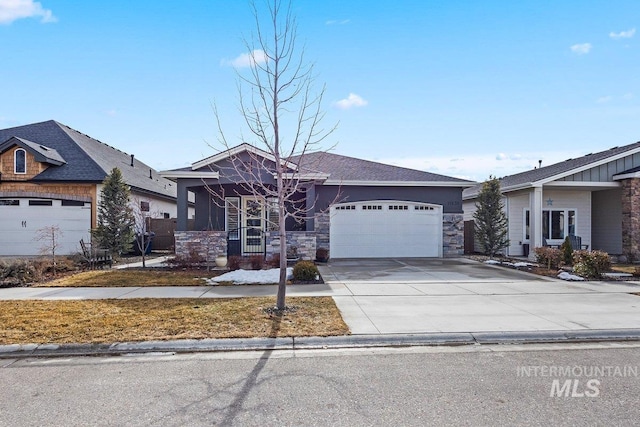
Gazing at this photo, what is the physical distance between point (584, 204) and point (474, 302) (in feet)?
50.1

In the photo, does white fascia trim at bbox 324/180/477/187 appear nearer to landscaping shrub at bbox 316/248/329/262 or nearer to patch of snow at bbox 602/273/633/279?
landscaping shrub at bbox 316/248/329/262

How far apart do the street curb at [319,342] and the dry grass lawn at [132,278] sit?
4927mm

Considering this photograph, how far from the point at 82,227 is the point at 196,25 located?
11775mm

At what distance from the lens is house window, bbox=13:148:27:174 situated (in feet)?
60.4

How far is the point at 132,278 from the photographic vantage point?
455 inches

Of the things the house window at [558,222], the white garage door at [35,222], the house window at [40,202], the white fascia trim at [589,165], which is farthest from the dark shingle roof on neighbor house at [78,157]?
the house window at [558,222]

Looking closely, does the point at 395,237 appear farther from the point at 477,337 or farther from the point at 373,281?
the point at 477,337

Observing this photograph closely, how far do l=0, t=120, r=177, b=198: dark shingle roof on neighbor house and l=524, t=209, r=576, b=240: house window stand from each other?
65.7 ft

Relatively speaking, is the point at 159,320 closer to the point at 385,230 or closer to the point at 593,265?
the point at 593,265

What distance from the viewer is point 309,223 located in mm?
16266

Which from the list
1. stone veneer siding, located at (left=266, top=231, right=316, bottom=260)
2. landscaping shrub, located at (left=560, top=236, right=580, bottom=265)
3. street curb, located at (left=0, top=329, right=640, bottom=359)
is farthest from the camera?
stone veneer siding, located at (left=266, top=231, right=316, bottom=260)

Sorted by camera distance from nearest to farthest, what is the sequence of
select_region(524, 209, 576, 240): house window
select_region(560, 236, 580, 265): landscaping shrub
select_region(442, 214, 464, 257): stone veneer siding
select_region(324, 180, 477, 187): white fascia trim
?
1. select_region(560, 236, 580, 265): landscaping shrub
2. select_region(324, 180, 477, 187): white fascia trim
3. select_region(442, 214, 464, 257): stone veneer siding
4. select_region(524, 209, 576, 240): house window

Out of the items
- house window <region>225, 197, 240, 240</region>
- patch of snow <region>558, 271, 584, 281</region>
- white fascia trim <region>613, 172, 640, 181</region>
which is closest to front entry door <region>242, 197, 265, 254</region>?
house window <region>225, 197, 240, 240</region>

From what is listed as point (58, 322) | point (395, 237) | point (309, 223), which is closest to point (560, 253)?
point (395, 237)
